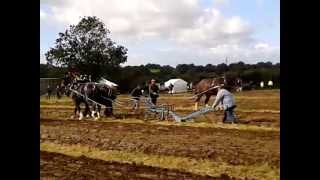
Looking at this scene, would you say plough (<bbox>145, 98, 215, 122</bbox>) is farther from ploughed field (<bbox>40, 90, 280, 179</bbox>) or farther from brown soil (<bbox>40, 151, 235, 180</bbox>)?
brown soil (<bbox>40, 151, 235, 180</bbox>)

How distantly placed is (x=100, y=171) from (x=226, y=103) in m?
4.64

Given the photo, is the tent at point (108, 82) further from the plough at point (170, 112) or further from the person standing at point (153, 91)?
the plough at point (170, 112)

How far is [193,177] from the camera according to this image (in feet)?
20.2

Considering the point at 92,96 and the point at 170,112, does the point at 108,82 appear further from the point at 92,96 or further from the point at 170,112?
the point at 170,112

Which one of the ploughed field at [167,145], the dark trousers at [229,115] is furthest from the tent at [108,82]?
the dark trousers at [229,115]

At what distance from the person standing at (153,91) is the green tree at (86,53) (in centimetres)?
95

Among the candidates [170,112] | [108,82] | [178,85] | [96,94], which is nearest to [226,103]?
[170,112]

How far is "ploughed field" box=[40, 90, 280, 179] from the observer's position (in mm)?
6523

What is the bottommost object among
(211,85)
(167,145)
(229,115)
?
(167,145)

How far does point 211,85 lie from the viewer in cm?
1150

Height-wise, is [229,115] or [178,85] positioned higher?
[178,85]
